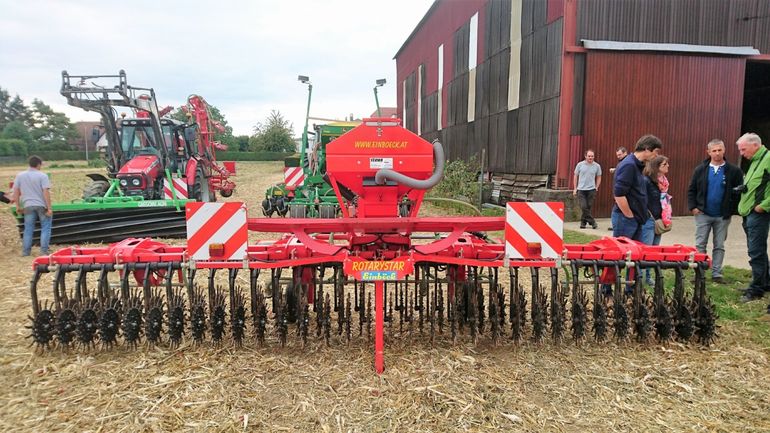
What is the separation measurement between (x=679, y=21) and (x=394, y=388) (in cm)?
1133

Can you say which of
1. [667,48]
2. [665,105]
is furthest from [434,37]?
[665,105]

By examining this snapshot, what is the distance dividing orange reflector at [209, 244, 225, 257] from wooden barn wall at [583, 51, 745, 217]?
9.25 metres

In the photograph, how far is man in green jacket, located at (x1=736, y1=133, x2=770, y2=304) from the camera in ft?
15.1

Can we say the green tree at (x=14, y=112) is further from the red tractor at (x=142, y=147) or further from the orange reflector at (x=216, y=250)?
the orange reflector at (x=216, y=250)

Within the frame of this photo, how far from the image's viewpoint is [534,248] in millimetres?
3264

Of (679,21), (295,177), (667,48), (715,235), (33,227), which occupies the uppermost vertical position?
(679,21)

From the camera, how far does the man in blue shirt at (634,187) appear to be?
438 cm

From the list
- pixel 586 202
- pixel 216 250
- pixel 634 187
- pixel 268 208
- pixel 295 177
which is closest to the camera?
pixel 216 250

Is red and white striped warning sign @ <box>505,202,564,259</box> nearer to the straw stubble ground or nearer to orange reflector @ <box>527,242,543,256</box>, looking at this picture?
orange reflector @ <box>527,242,543,256</box>

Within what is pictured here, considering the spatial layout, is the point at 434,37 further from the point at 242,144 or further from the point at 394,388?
the point at 242,144

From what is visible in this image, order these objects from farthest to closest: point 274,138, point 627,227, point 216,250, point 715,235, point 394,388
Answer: point 274,138 < point 715,235 < point 627,227 < point 216,250 < point 394,388

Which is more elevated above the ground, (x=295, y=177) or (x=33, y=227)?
(x=295, y=177)

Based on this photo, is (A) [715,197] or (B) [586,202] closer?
(A) [715,197]

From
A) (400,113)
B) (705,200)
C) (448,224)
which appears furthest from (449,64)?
(448,224)
